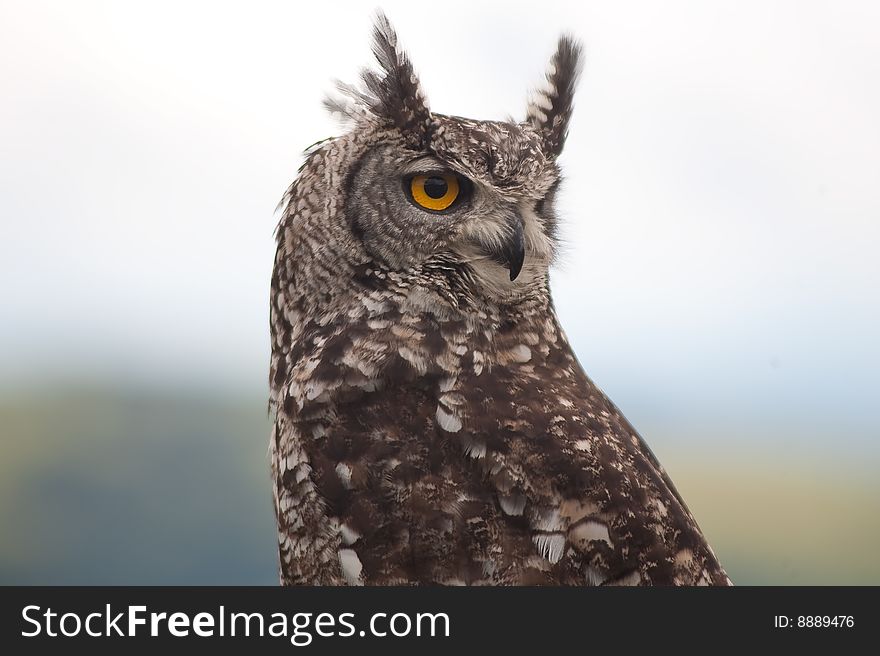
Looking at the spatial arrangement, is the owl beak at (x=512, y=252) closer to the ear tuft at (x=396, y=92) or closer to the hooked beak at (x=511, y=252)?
Answer: the hooked beak at (x=511, y=252)

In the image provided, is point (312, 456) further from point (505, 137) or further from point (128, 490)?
point (128, 490)

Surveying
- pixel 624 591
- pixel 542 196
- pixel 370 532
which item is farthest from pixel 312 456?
pixel 542 196

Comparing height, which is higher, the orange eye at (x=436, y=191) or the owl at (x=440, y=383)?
the orange eye at (x=436, y=191)

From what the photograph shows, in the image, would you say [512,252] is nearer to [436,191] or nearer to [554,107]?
[436,191]

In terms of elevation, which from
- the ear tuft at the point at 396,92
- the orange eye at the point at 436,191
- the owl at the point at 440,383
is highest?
the ear tuft at the point at 396,92

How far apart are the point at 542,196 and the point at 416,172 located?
351mm

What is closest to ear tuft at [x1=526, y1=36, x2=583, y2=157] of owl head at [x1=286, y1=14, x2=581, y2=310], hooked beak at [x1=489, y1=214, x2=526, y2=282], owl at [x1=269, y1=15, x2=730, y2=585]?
owl at [x1=269, y1=15, x2=730, y2=585]

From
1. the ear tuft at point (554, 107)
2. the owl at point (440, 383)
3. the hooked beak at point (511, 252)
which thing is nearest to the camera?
the owl at point (440, 383)

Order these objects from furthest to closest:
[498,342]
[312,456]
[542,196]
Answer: [542,196] → [498,342] → [312,456]

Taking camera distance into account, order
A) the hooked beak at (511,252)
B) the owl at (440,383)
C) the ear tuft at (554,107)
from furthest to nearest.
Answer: the ear tuft at (554,107)
the hooked beak at (511,252)
the owl at (440,383)

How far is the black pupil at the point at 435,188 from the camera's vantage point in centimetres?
225

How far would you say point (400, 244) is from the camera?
223 cm

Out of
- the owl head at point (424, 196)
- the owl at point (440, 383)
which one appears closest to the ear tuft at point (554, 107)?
the owl at point (440, 383)

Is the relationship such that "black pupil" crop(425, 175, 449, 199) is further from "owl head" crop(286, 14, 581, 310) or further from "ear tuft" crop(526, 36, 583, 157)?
"ear tuft" crop(526, 36, 583, 157)
